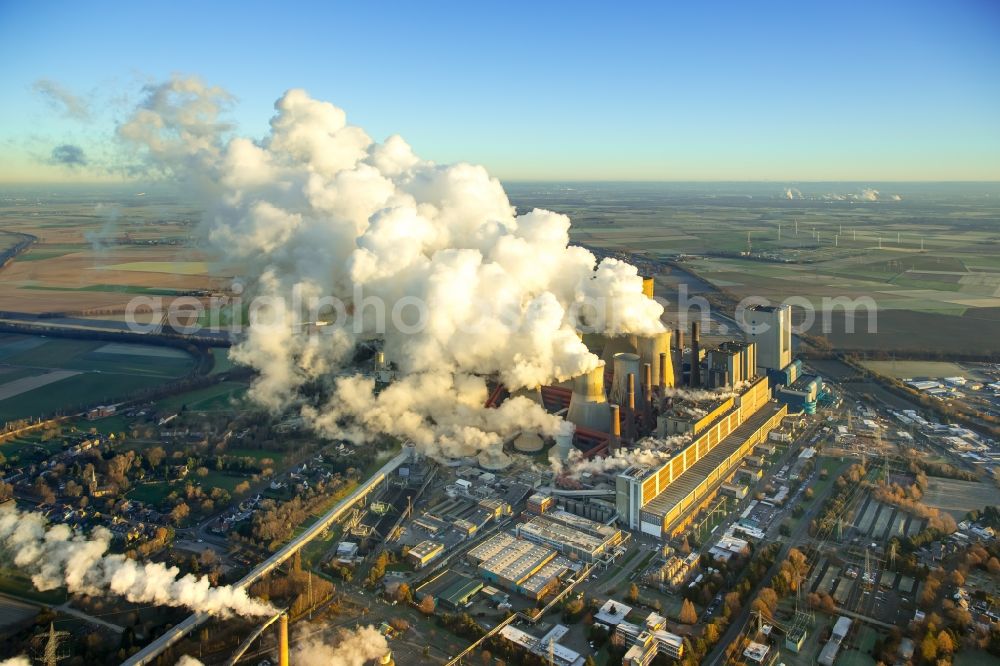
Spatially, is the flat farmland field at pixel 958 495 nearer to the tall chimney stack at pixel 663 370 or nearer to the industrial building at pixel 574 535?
the tall chimney stack at pixel 663 370

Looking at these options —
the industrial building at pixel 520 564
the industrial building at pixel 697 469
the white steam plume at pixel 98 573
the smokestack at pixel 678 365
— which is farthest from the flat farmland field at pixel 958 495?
the white steam plume at pixel 98 573

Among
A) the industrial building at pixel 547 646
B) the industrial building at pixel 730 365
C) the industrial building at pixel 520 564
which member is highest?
the industrial building at pixel 730 365

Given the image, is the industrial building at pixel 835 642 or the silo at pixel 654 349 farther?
the silo at pixel 654 349

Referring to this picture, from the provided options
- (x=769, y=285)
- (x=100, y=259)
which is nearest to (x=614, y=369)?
(x=769, y=285)

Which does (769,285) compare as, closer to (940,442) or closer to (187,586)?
(940,442)

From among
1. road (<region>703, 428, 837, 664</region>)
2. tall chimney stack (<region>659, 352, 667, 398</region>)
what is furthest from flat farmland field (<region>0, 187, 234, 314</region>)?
road (<region>703, 428, 837, 664</region>)

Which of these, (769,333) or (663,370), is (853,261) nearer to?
(769,333)

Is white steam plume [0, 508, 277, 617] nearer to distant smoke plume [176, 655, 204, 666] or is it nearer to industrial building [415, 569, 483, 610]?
distant smoke plume [176, 655, 204, 666]
